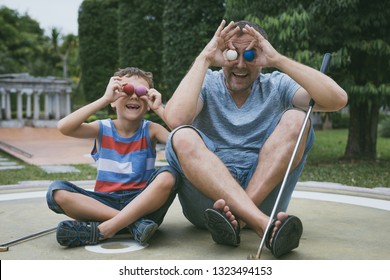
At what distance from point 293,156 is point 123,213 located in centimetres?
96

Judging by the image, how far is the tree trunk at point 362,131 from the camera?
914 cm

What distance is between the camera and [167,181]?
274cm

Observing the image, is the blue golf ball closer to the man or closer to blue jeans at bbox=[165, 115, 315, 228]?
the man

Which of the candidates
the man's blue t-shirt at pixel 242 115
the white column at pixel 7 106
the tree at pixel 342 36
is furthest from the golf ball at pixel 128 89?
the white column at pixel 7 106

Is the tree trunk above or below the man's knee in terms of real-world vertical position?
below

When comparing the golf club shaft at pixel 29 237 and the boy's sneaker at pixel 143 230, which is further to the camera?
the golf club shaft at pixel 29 237

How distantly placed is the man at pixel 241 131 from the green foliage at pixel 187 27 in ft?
27.9

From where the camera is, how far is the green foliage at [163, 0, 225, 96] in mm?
11422

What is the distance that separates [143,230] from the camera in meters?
2.67

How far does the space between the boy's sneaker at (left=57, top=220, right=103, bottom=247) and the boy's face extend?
679mm

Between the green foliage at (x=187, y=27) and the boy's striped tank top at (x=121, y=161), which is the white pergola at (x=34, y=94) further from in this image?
the boy's striped tank top at (x=121, y=161)

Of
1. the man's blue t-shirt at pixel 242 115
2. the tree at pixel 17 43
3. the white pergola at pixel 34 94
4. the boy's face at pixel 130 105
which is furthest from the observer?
the tree at pixel 17 43

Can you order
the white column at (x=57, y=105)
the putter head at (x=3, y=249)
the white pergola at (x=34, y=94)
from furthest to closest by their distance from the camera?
the white column at (x=57, y=105)
the white pergola at (x=34, y=94)
the putter head at (x=3, y=249)

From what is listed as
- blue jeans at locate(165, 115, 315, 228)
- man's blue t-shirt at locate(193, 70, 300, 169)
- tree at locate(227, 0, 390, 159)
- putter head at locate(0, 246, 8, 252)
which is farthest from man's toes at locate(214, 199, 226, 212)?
tree at locate(227, 0, 390, 159)
